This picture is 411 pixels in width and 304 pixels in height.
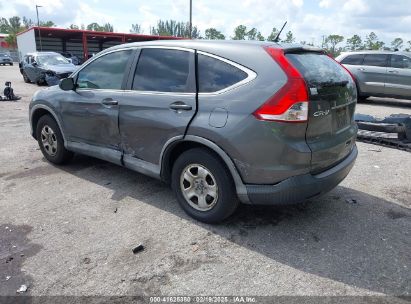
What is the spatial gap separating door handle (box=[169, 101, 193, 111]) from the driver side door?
0.84 metres

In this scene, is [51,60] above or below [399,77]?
above

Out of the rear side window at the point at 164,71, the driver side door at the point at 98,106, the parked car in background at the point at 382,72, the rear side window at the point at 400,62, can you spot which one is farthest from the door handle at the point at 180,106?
the rear side window at the point at 400,62

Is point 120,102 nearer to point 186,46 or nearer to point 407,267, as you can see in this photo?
point 186,46

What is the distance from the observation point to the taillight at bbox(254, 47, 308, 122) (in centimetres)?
299

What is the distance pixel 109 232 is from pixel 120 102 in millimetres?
1466

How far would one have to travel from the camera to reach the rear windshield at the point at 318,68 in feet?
10.4

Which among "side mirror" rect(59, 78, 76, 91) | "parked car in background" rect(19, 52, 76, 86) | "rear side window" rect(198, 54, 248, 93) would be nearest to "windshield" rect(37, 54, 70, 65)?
"parked car in background" rect(19, 52, 76, 86)

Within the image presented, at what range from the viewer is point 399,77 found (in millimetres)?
11555

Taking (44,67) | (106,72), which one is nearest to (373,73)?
(106,72)

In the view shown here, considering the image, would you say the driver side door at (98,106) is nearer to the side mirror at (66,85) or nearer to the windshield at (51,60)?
the side mirror at (66,85)

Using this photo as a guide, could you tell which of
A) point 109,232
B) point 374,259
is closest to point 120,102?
point 109,232

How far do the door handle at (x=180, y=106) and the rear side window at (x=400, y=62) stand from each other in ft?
34.7

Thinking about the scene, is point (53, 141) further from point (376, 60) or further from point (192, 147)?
point (376, 60)

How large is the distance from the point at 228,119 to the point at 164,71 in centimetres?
104
